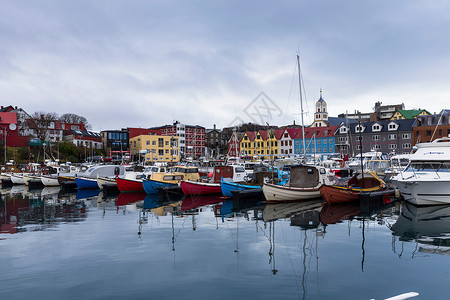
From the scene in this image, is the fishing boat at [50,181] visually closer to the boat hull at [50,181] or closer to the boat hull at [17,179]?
the boat hull at [50,181]

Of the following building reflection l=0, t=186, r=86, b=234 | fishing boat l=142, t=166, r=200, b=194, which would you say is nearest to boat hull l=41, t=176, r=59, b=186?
building reflection l=0, t=186, r=86, b=234

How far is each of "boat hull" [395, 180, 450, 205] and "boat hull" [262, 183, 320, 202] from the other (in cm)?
594

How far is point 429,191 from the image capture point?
71.4 ft

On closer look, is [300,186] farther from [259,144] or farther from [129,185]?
[259,144]

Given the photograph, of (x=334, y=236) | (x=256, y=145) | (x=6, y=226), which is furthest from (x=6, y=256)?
(x=256, y=145)

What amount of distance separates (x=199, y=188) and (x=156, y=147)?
71065 mm

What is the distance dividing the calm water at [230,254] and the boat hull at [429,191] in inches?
30.7

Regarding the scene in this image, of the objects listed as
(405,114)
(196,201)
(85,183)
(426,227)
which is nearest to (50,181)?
(85,183)

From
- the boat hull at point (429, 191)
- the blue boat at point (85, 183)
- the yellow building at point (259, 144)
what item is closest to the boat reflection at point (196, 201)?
the boat hull at point (429, 191)

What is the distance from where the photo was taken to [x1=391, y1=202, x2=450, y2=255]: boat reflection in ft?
45.0

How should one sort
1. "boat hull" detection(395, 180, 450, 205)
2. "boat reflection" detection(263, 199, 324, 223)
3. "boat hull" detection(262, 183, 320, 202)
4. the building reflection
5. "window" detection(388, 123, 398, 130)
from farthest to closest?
1. "window" detection(388, 123, 398, 130)
2. "boat hull" detection(262, 183, 320, 202)
3. "boat hull" detection(395, 180, 450, 205)
4. "boat reflection" detection(263, 199, 324, 223)
5. the building reflection

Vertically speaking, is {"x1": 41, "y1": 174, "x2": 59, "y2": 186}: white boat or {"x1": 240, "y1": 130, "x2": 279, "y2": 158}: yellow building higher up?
{"x1": 240, "y1": 130, "x2": 279, "y2": 158}: yellow building

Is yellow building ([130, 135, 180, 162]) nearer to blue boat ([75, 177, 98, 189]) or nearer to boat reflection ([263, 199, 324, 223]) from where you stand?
blue boat ([75, 177, 98, 189])

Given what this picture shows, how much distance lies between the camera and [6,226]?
19.1 meters
